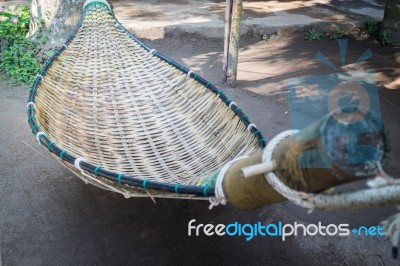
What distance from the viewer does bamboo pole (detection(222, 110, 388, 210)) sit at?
2.84ft

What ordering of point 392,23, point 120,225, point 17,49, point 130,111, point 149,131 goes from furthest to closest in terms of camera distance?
1. point 392,23
2. point 17,49
3. point 130,111
4. point 149,131
5. point 120,225

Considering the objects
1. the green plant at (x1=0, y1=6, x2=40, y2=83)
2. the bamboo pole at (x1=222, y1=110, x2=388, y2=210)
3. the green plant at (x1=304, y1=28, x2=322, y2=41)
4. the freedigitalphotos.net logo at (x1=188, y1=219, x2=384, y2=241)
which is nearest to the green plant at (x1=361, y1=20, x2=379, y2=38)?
the green plant at (x1=304, y1=28, x2=322, y2=41)

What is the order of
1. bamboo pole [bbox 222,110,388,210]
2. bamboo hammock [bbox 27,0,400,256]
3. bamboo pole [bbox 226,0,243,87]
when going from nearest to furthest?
bamboo pole [bbox 222,110,388,210], bamboo hammock [bbox 27,0,400,256], bamboo pole [bbox 226,0,243,87]

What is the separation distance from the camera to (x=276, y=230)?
86.8 inches

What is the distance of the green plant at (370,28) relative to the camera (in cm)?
523

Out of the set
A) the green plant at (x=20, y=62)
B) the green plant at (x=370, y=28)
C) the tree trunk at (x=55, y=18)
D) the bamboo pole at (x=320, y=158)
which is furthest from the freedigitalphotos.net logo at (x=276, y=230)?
the green plant at (x=370, y=28)

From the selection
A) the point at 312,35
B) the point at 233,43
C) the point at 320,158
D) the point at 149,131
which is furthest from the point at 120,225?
the point at 312,35

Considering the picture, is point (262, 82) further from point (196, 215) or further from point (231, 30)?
point (196, 215)

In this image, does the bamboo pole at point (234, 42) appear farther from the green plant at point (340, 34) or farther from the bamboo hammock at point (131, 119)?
the green plant at point (340, 34)

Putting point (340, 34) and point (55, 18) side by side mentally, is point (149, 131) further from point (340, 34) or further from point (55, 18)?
point (340, 34)

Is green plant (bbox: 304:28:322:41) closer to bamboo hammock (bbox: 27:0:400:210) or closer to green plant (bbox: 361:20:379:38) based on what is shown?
Answer: green plant (bbox: 361:20:379:38)

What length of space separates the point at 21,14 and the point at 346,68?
4.09 meters

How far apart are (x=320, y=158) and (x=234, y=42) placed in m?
3.05

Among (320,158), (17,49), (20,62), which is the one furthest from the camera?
(17,49)
